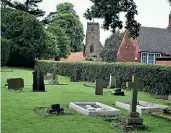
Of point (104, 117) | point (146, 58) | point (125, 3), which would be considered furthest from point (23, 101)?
point (146, 58)

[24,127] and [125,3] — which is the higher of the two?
[125,3]

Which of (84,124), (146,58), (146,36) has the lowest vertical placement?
(84,124)

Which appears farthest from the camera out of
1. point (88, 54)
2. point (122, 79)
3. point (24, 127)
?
point (88, 54)

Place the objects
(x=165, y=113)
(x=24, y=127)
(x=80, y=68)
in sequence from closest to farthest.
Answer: (x=24, y=127) → (x=165, y=113) → (x=80, y=68)

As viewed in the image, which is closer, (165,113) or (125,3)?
(165,113)

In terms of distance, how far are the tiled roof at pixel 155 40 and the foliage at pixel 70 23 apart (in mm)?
36706

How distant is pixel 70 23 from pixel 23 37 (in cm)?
3017

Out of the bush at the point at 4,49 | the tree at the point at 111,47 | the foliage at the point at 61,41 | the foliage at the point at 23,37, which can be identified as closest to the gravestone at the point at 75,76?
the bush at the point at 4,49

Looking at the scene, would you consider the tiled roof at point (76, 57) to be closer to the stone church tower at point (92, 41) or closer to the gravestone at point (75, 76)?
the stone church tower at point (92, 41)

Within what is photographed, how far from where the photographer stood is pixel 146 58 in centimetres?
4603

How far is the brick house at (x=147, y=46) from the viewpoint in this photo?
4603cm

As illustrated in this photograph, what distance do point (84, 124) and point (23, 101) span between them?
5815 millimetres

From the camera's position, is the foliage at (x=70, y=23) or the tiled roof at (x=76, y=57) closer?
the tiled roof at (x=76, y=57)

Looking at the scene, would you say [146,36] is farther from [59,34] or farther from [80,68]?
[59,34]
